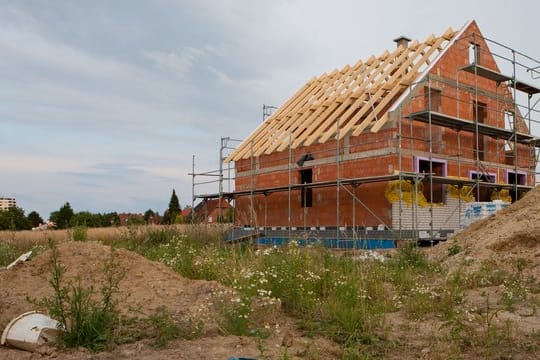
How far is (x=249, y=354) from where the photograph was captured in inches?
153

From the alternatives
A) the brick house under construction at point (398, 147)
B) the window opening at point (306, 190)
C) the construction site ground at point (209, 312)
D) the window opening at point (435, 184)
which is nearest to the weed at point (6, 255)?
the construction site ground at point (209, 312)

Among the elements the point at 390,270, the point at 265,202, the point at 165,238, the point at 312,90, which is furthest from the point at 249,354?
the point at 312,90

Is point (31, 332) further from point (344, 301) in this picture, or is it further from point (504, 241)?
point (504, 241)

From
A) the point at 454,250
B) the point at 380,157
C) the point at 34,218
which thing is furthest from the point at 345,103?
the point at 34,218

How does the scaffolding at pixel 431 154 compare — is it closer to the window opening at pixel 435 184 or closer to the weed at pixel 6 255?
the window opening at pixel 435 184

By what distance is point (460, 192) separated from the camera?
51.8 feet

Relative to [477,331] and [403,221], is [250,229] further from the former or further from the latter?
[477,331]

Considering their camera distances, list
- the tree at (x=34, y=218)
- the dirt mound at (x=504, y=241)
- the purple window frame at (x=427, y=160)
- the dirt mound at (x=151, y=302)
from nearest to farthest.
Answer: the dirt mound at (x=151, y=302) < the dirt mound at (x=504, y=241) < the purple window frame at (x=427, y=160) < the tree at (x=34, y=218)

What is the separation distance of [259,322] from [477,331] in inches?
80.9

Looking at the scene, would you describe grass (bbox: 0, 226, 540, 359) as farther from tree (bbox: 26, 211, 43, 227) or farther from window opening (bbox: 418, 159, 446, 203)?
tree (bbox: 26, 211, 43, 227)

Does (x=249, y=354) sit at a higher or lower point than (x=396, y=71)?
lower

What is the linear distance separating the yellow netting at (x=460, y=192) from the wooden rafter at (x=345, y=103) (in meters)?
3.16

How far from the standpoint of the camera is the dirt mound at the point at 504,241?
9.17 meters

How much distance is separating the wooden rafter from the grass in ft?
25.3
